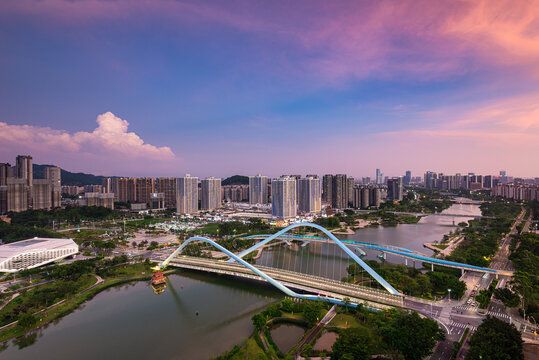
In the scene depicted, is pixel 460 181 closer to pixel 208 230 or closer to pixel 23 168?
pixel 208 230

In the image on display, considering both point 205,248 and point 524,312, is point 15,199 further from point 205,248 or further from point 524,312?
point 524,312

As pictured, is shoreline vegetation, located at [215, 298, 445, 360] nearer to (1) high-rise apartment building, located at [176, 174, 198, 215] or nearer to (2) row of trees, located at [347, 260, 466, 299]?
(2) row of trees, located at [347, 260, 466, 299]

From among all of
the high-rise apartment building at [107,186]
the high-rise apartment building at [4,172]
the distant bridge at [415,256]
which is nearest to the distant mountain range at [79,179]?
the high-rise apartment building at [107,186]

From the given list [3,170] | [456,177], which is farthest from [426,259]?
[456,177]

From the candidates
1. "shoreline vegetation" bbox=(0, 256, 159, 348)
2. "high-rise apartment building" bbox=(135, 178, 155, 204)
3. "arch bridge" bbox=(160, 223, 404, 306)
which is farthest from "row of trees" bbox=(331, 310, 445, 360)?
"high-rise apartment building" bbox=(135, 178, 155, 204)

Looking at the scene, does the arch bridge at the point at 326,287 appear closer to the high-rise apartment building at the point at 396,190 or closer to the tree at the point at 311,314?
the tree at the point at 311,314
